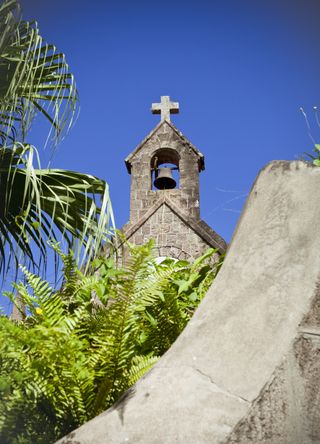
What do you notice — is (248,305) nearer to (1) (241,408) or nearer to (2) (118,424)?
(1) (241,408)

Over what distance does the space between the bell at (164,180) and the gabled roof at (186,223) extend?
0.49 metres

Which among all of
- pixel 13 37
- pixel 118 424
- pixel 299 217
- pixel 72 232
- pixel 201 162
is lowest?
pixel 118 424

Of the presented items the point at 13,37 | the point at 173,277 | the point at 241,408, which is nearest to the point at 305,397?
the point at 241,408

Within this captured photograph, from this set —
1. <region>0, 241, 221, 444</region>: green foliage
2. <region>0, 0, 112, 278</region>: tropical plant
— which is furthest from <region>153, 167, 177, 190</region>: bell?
Answer: <region>0, 241, 221, 444</region>: green foliage

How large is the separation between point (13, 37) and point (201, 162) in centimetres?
703

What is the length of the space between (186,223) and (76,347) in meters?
8.67

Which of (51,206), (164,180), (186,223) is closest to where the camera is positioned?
(51,206)

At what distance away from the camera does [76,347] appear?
1.17 m

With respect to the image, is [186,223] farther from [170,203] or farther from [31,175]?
[31,175]

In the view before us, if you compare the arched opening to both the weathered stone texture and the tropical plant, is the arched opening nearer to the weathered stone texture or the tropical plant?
the weathered stone texture

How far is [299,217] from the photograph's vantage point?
1263 millimetres

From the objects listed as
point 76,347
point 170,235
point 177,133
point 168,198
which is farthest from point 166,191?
point 76,347

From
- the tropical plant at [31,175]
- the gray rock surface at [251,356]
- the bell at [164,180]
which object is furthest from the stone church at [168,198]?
the gray rock surface at [251,356]

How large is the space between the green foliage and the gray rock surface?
12 centimetres
